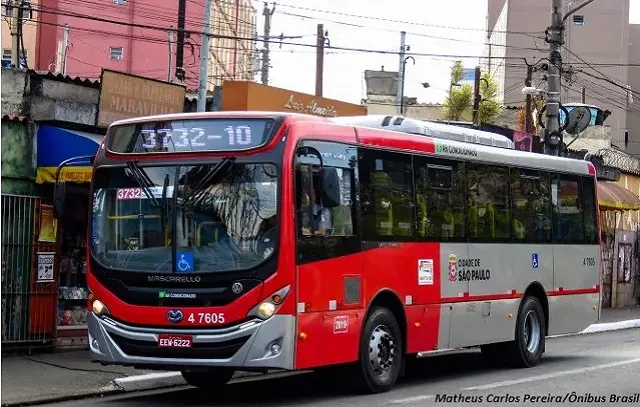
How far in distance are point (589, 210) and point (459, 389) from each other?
6.10m

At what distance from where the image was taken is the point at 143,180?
448 inches

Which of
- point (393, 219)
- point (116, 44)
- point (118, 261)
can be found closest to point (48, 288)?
point (118, 261)

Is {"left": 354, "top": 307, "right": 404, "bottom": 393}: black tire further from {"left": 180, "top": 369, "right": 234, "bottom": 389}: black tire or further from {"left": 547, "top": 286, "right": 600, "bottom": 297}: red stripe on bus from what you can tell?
{"left": 547, "top": 286, "right": 600, "bottom": 297}: red stripe on bus

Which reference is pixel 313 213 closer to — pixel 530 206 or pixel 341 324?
pixel 341 324

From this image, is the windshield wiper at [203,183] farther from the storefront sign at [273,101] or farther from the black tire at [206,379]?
the storefront sign at [273,101]

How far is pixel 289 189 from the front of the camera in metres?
10.9

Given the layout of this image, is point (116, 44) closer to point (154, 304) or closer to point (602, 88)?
point (602, 88)

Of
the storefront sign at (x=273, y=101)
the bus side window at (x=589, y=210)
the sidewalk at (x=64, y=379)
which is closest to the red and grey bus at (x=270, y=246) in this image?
the sidewalk at (x=64, y=379)

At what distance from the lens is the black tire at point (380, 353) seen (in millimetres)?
11992

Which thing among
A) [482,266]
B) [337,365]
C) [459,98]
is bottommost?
[337,365]

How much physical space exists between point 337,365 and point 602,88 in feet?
193

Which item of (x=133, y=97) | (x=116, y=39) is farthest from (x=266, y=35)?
(x=133, y=97)

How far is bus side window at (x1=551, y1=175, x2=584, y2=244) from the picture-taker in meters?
16.8

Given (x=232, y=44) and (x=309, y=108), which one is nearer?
(x=309, y=108)
